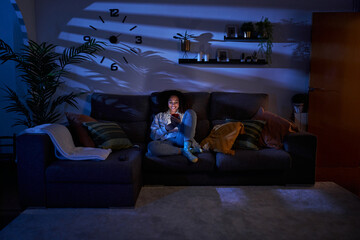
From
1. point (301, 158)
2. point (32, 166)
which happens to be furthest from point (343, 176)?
point (32, 166)

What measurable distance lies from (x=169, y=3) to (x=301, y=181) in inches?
107

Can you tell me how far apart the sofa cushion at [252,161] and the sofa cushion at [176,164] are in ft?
0.40

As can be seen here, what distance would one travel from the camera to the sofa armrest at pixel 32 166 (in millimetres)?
2389

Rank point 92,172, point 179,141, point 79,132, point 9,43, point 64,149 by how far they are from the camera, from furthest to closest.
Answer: point 9,43
point 179,141
point 79,132
point 64,149
point 92,172

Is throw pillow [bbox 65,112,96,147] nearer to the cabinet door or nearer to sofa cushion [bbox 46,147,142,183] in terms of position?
sofa cushion [bbox 46,147,142,183]

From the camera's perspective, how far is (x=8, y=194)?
2725mm

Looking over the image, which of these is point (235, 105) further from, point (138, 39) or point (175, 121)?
point (138, 39)

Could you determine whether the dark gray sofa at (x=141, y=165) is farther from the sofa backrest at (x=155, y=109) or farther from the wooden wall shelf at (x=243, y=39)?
the wooden wall shelf at (x=243, y=39)

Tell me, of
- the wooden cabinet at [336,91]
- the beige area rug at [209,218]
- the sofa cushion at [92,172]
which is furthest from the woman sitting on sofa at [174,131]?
the wooden cabinet at [336,91]

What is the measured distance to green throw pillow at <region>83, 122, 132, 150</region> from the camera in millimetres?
2859

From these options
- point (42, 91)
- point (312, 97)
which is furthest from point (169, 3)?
point (312, 97)

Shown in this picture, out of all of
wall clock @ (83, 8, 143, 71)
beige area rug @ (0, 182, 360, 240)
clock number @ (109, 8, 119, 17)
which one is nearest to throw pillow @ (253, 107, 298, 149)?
beige area rug @ (0, 182, 360, 240)

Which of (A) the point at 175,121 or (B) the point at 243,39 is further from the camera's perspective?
(B) the point at 243,39

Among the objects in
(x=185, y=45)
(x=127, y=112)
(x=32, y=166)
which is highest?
(x=185, y=45)
